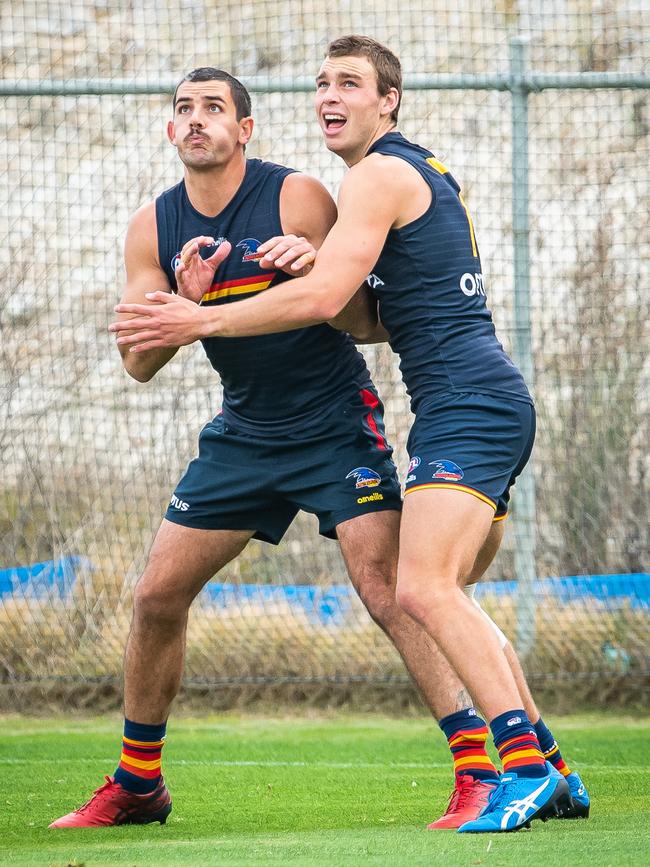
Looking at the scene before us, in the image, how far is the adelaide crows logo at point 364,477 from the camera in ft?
13.5

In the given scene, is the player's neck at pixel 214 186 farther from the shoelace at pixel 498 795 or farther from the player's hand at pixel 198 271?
the shoelace at pixel 498 795

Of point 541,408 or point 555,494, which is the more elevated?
point 541,408

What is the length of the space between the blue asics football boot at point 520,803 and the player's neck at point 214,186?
198 cm

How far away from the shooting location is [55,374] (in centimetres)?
714

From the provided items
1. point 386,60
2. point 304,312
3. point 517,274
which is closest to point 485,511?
point 304,312

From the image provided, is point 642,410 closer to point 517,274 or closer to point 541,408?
point 541,408

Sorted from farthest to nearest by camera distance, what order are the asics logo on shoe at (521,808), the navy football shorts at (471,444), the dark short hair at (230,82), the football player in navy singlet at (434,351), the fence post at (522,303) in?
the fence post at (522,303) < the dark short hair at (230,82) < the navy football shorts at (471,444) < the football player in navy singlet at (434,351) < the asics logo on shoe at (521,808)

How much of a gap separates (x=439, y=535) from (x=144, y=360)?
119cm

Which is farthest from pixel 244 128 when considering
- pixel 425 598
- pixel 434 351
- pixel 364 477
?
pixel 425 598

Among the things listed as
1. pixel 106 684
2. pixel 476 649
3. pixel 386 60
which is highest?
pixel 386 60

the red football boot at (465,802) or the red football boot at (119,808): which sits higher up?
the red football boot at (465,802)

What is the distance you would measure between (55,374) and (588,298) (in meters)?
2.90

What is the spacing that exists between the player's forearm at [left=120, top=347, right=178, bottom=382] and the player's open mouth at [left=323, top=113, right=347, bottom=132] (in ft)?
2.75

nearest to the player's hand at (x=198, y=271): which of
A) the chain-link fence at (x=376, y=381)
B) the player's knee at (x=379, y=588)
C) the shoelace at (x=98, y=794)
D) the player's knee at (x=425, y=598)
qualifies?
the player's knee at (x=379, y=588)
